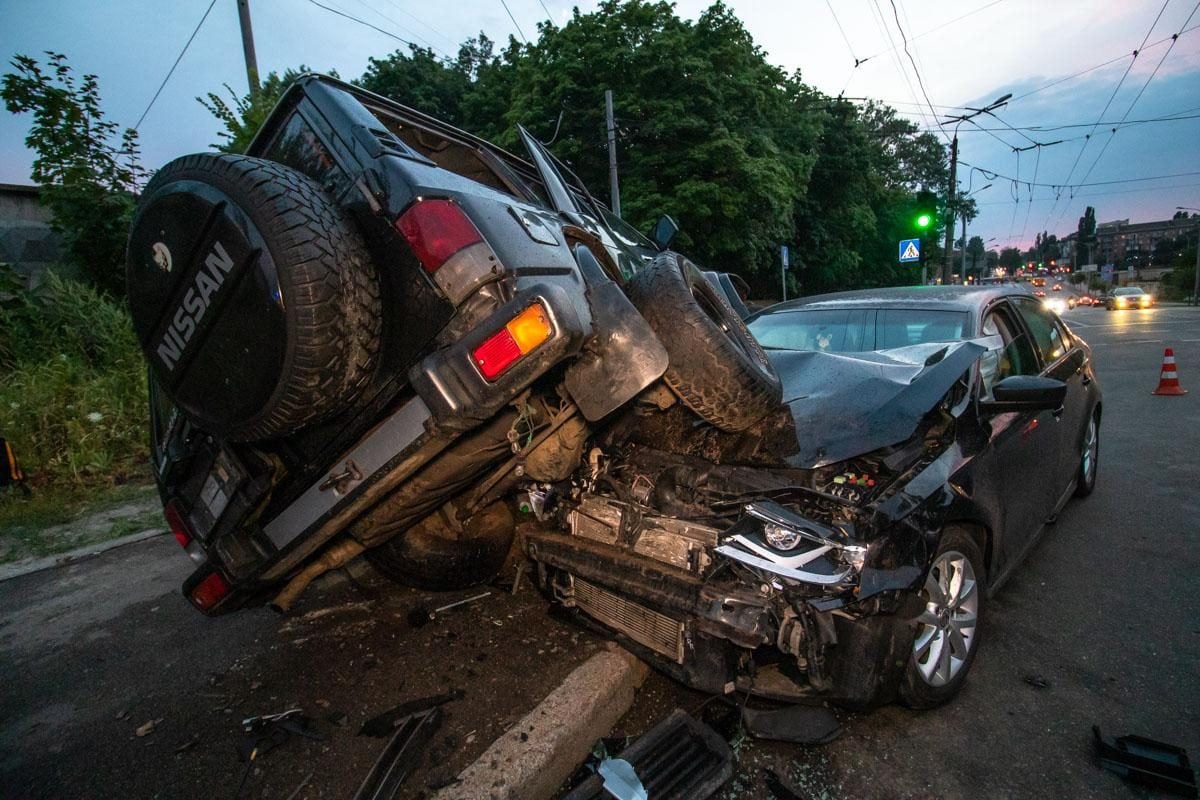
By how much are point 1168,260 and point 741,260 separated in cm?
8669

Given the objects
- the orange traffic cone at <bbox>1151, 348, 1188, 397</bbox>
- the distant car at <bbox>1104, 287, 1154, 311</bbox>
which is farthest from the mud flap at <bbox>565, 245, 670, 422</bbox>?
the distant car at <bbox>1104, 287, 1154, 311</bbox>

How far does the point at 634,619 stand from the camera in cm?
226

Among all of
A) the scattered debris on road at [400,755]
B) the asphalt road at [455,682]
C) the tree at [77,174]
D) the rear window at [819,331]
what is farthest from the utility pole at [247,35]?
the scattered debris on road at [400,755]

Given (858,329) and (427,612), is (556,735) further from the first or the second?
(858,329)

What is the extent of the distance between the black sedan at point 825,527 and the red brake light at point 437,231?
2.99ft

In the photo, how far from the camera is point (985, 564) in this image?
2.57m

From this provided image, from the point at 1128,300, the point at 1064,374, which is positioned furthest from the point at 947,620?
the point at 1128,300

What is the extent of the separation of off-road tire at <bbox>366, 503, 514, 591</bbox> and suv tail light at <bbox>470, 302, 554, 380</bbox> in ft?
4.65

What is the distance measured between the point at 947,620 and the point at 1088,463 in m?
3.03

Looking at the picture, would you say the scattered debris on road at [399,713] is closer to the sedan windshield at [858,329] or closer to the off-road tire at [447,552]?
the off-road tire at [447,552]

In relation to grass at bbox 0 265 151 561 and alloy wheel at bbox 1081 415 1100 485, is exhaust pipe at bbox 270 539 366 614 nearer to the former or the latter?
grass at bbox 0 265 151 561

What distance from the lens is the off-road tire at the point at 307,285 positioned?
156 cm

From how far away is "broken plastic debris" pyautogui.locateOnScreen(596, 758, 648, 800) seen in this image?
1.81m

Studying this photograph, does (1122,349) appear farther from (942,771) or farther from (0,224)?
(0,224)
